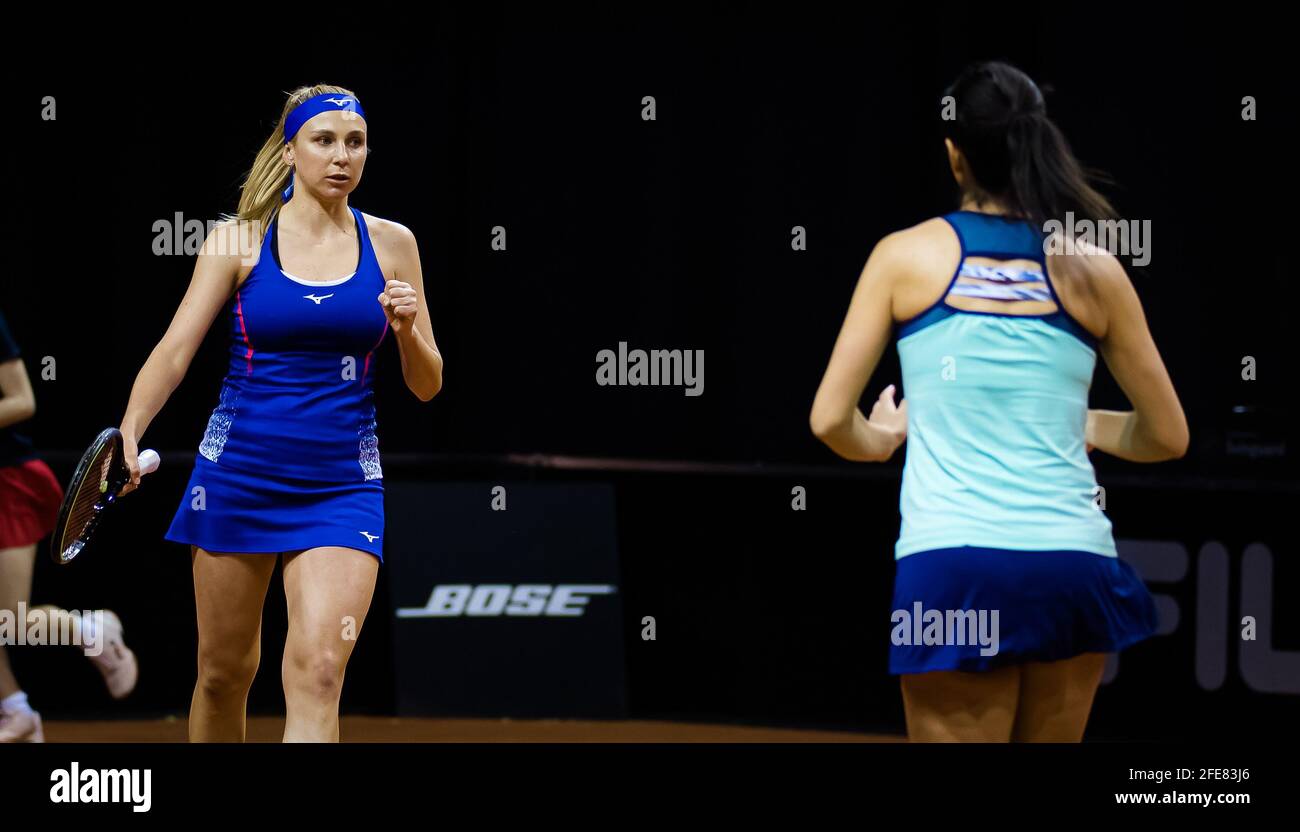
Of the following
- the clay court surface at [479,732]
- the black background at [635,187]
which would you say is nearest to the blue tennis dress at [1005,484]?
the clay court surface at [479,732]

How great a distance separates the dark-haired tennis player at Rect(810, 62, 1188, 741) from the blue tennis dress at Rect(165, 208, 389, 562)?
1590 mm

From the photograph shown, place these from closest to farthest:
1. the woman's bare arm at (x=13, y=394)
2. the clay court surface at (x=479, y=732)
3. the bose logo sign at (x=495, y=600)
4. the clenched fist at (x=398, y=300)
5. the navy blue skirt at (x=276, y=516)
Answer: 1. the clenched fist at (x=398, y=300)
2. the navy blue skirt at (x=276, y=516)
3. the woman's bare arm at (x=13, y=394)
4. the clay court surface at (x=479, y=732)
5. the bose logo sign at (x=495, y=600)

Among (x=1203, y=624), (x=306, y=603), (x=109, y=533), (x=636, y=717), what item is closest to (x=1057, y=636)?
(x=306, y=603)

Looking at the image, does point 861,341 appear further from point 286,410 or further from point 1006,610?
point 286,410

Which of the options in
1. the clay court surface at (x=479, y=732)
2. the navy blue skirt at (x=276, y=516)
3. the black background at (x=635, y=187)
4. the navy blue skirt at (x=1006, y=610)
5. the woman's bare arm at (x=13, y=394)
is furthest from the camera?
the black background at (x=635, y=187)

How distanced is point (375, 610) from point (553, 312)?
1.94 meters

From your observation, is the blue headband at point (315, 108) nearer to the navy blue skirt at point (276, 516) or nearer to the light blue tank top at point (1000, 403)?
the navy blue skirt at point (276, 516)

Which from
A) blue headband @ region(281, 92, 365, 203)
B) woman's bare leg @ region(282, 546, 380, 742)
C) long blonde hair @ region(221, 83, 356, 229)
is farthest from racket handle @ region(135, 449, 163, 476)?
blue headband @ region(281, 92, 365, 203)

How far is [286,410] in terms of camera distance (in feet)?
12.8

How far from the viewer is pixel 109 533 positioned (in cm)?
687

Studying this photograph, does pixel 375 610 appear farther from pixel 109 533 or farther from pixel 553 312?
pixel 553 312

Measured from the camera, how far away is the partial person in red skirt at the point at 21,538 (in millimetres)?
5289

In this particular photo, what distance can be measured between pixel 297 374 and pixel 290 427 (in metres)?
0.13

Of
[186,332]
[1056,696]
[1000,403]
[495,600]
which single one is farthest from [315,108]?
[495,600]
